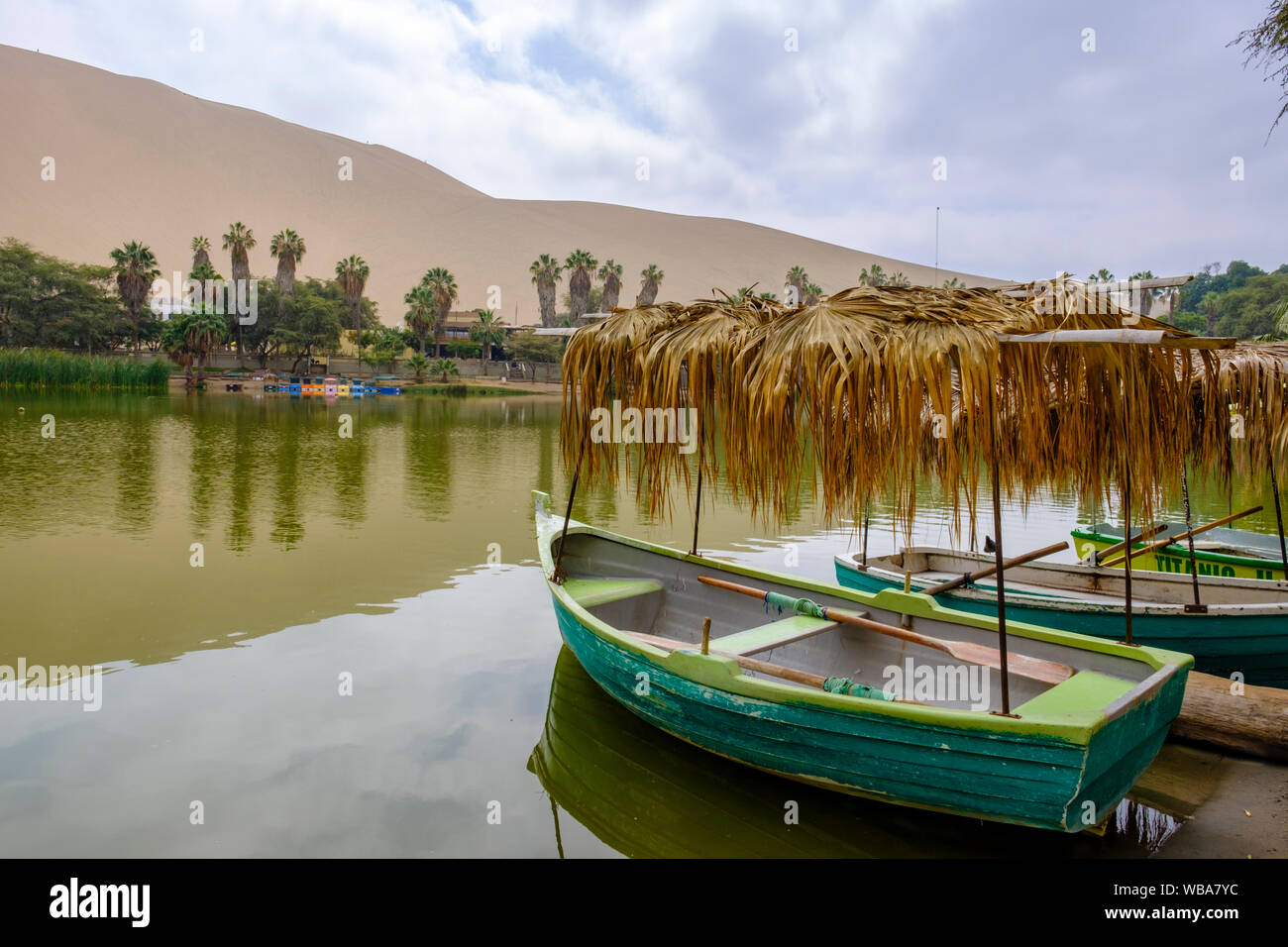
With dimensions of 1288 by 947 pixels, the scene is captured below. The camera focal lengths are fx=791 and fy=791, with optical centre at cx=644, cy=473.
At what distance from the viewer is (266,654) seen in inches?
289

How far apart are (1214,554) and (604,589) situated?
22.9 ft

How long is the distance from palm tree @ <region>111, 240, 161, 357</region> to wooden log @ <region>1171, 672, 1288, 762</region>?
6301cm

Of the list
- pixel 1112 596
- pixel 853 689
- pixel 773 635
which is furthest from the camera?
pixel 1112 596

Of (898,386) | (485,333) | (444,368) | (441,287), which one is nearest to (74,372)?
(444,368)

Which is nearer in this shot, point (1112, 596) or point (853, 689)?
point (853, 689)

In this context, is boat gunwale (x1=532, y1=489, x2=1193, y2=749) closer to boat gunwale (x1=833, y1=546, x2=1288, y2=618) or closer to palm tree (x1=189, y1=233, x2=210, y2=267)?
boat gunwale (x1=833, y1=546, x2=1288, y2=618)

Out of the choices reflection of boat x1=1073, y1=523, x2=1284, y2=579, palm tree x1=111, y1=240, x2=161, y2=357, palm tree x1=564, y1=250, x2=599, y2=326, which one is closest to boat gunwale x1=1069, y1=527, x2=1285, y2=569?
reflection of boat x1=1073, y1=523, x2=1284, y2=579

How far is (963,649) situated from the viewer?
517cm

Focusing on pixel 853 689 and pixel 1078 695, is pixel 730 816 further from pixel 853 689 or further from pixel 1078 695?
pixel 1078 695

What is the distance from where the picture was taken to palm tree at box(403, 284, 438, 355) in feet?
217

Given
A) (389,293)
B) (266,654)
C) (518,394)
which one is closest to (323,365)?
(518,394)

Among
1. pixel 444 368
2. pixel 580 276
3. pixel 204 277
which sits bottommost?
pixel 444 368
